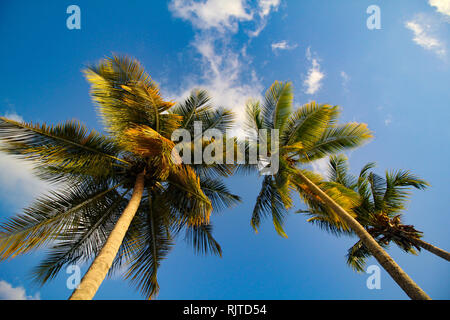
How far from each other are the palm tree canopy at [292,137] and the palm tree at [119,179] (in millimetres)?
1949

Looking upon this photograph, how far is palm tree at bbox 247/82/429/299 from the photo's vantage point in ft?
22.8

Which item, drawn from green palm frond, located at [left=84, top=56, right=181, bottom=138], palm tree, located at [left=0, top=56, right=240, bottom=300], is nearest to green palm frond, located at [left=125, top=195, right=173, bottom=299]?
palm tree, located at [left=0, top=56, right=240, bottom=300]

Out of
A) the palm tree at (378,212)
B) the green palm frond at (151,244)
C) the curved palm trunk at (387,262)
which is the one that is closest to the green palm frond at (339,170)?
the palm tree at (378,212)

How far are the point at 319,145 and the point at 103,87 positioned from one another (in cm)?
764

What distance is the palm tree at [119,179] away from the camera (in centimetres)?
442

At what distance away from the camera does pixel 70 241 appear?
5.39 metres

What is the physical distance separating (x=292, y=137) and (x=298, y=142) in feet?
3.40

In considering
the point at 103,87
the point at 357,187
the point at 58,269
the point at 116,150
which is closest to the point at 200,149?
the point at 116,150

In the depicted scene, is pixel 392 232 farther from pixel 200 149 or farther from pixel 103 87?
pixel 103 87

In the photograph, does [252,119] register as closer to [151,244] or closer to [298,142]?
[298,142]

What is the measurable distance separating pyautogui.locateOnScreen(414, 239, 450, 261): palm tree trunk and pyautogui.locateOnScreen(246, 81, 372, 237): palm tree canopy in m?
3.23

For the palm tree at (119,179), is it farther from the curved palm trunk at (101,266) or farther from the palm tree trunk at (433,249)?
the palm tree trunk at (433,249)

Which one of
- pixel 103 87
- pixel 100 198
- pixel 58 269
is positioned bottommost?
pixel 58 269
